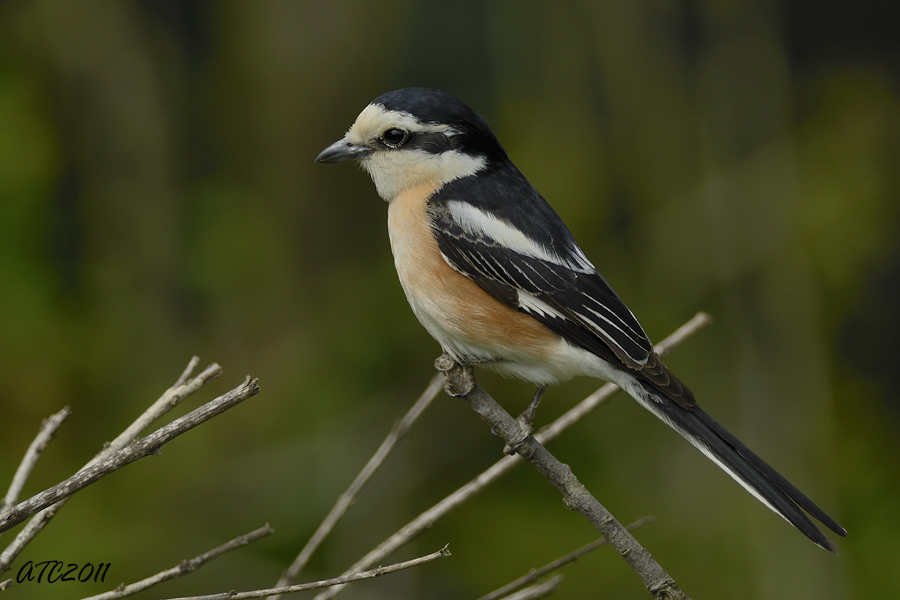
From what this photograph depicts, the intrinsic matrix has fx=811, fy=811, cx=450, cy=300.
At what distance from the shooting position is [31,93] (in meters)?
4.15

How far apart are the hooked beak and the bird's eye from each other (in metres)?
0.06

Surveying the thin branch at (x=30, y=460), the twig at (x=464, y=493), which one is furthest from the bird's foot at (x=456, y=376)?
the thin branch at (x=30, y=460)

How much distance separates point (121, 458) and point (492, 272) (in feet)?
4.63

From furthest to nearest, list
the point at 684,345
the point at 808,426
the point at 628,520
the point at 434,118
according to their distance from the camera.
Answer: the point at 684,345 < the point at 808,426 < the point at 628,520 < the point at 434,118

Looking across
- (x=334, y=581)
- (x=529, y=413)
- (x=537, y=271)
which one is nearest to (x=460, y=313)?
(x=537, y=271)

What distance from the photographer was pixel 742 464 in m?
2.21

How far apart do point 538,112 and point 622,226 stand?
92 centimetres

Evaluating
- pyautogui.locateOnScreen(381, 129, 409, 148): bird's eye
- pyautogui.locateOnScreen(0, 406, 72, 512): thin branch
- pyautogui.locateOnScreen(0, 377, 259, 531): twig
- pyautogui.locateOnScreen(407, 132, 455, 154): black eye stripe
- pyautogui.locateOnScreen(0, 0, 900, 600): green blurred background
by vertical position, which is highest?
pyautogui.locateOnScreen(381, 129, 409, 148): bird's eye

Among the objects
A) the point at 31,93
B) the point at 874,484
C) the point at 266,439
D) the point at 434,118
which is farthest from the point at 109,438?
the point at 874,484

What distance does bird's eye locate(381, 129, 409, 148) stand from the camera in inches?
110

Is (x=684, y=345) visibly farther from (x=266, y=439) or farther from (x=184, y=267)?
(x=184, y=267)

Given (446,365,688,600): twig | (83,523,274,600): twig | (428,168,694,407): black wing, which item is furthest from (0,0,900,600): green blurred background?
(83,523,274,600): twig

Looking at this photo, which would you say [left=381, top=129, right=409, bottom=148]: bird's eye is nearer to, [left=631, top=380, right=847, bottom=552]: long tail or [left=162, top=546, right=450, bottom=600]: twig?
[left=631, top=380, right=847, bottom=552]: long tail

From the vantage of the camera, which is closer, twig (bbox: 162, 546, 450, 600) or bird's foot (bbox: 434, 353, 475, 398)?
twig (bbox: 162, 546, 450, 600)
